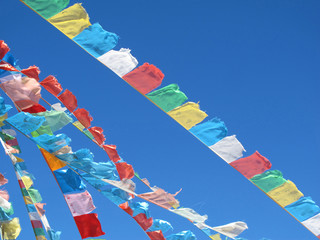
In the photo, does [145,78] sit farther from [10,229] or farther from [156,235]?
[10,229]

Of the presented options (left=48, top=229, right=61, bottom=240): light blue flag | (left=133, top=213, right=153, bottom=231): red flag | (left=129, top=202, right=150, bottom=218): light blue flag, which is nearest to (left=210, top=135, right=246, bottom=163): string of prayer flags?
(left=129, top=202, right=150, bottom=218): light blue flag

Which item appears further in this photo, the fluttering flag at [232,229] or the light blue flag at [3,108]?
the fluttering flag at [232,229]

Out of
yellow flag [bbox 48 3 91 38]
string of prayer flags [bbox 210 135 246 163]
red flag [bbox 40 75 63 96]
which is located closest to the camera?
yellow flag [bbox 48 3 91 38]

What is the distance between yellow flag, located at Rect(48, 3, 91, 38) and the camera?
516cm

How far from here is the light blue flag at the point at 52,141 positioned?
530cm

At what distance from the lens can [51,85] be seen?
5.56m

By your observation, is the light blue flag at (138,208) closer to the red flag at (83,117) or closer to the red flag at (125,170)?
the red flag at (125,170)

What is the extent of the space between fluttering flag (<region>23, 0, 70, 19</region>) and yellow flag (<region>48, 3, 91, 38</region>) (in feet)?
0.17

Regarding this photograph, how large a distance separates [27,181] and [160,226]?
1996mm

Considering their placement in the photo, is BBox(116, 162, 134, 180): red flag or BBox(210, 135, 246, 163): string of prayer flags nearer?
BBox(116, 162, 134, 180): red flag

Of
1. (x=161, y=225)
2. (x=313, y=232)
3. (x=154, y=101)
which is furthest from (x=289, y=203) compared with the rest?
(x=154, y=101)

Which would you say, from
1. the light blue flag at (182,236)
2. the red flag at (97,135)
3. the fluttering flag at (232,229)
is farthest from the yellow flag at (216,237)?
the red flag at (97,135)

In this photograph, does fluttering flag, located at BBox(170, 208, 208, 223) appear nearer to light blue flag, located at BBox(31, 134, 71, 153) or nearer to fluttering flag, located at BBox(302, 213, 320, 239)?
fluttering flag, located at BBox(302, 213, 320, 239)

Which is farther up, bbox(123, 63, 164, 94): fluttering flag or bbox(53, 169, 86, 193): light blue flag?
bbox(123, 63, 164, 94): fluttering flag
